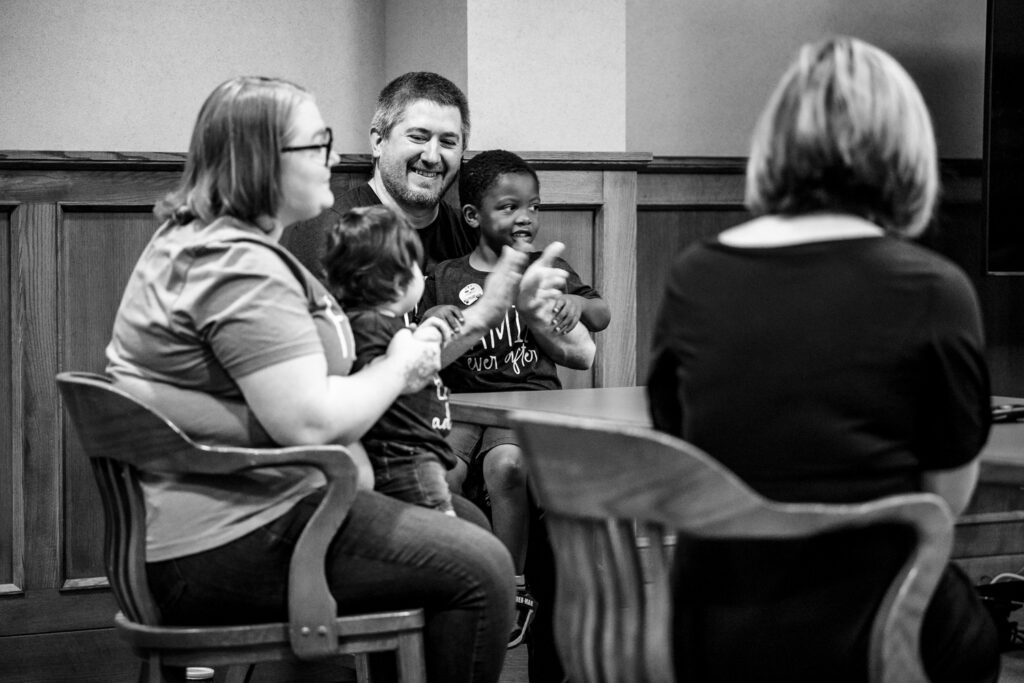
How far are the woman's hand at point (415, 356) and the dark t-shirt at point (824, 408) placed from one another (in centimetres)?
59

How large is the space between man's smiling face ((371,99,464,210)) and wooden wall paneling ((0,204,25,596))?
879mm

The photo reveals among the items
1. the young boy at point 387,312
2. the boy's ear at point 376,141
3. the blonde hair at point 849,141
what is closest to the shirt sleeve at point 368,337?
the young boy at point 387,312

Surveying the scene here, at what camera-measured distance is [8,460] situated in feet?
10.2

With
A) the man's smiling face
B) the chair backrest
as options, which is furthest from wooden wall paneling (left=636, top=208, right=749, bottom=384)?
the chair backrest

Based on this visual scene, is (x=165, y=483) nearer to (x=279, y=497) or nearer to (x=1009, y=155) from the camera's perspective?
(x=279, y=497)

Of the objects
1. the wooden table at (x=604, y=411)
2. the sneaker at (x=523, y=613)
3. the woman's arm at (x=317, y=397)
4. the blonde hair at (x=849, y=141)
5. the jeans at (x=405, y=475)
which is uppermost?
the blonde hair at (x=849, y=141)

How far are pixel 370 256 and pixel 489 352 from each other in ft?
3.54

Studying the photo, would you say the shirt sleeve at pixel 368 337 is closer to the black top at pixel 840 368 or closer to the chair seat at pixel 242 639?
the chair seat at pixel 242 639

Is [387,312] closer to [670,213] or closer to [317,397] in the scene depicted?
[317,397]

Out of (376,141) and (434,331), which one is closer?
(434,331)

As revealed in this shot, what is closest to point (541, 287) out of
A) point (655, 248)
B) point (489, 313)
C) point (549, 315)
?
point (489, 313)

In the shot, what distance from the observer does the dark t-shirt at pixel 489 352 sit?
314 cm

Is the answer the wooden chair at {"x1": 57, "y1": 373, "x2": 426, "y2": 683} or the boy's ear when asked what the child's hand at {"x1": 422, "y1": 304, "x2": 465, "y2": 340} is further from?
the boy's ear

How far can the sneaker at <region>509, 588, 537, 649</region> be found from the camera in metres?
2.98
